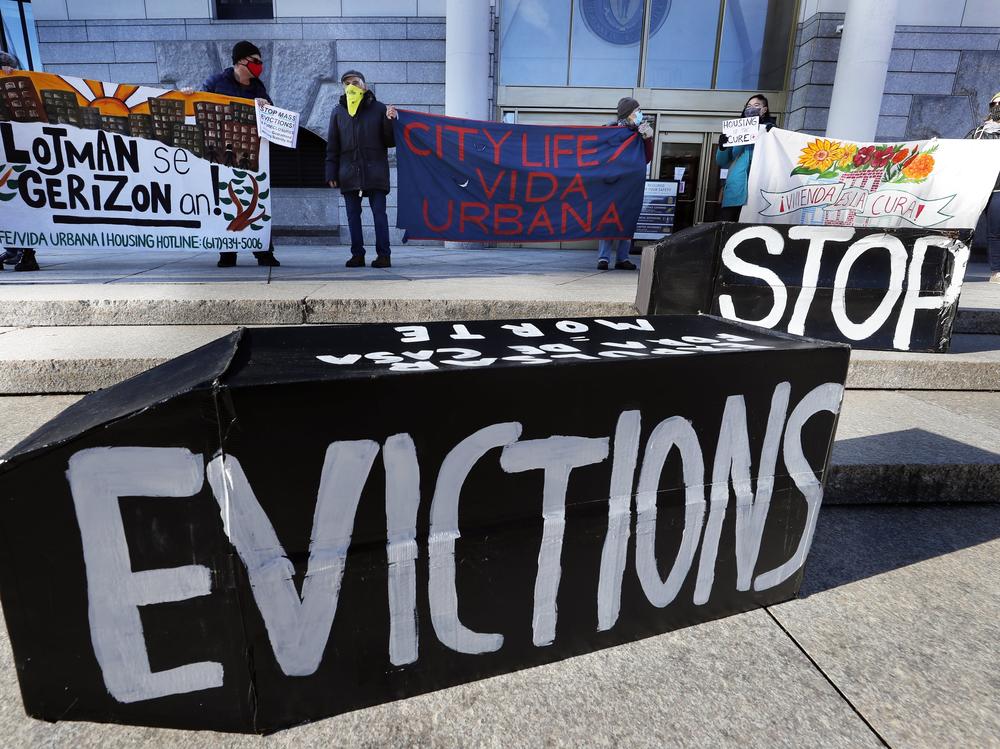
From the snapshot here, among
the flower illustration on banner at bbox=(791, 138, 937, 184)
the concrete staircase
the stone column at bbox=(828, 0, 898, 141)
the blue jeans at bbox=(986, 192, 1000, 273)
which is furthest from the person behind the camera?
the stone column at bbox=(828, 0, 898, 141)


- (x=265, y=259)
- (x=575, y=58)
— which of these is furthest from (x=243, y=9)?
(x=265, y=259)

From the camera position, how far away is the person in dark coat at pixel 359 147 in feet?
17.8

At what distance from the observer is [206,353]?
122 cm

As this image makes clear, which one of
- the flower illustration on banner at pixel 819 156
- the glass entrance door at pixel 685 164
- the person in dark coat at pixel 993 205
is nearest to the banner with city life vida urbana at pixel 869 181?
the flower illustration on banner at pixel 819 156

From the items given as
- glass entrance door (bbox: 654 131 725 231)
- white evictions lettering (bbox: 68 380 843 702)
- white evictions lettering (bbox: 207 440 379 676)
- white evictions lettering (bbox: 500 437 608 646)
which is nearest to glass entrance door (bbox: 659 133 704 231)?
glass entrance door (bbox: 654 131 725 231)

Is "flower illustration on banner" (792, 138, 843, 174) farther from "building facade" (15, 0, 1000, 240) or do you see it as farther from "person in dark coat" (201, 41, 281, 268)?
"person in dark coat" (201, 41, 281, 268)

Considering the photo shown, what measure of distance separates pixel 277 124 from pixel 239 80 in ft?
1.98

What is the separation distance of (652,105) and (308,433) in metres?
10.5

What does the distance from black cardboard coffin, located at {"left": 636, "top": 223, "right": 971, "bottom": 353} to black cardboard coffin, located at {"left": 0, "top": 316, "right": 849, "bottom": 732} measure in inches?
69.4

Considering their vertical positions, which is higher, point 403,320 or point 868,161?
point 868,161

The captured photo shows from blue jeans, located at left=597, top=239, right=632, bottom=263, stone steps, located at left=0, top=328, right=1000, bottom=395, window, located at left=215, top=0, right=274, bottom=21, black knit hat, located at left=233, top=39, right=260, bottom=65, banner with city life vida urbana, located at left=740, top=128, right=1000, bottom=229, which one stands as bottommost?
stone steps, located at left=0, top=328, right=1000, bottom=395

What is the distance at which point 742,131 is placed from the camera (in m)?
5.58

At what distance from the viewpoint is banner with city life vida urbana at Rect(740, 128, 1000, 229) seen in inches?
206

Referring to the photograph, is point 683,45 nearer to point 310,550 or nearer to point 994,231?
point 994,231
